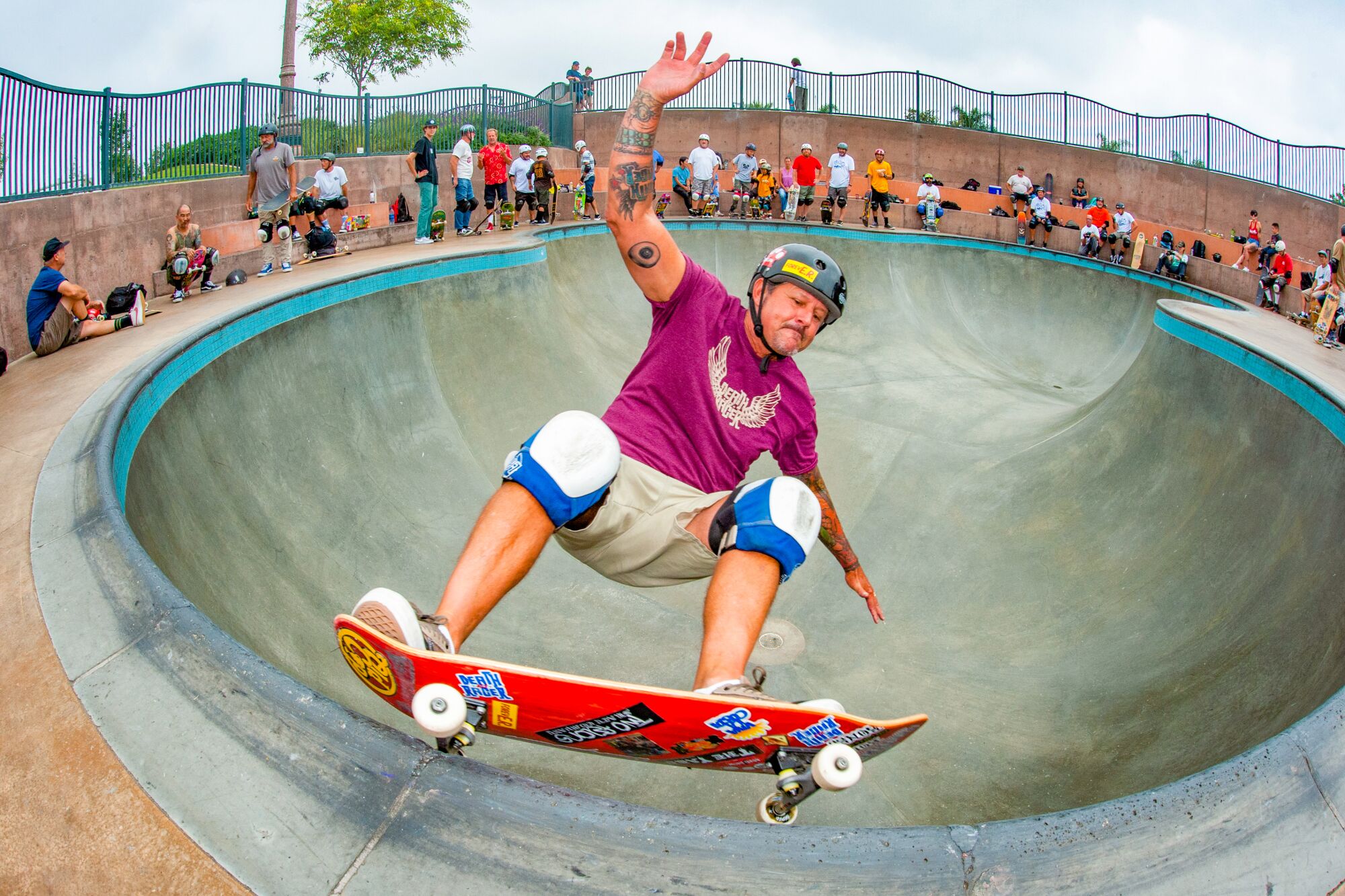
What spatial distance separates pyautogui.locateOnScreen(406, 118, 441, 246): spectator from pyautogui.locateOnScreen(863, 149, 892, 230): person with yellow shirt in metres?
8.99

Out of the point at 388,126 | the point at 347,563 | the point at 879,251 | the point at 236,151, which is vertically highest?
the point at 388,126

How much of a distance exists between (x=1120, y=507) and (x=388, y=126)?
49.3 ft

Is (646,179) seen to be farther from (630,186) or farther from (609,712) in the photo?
(609,712)

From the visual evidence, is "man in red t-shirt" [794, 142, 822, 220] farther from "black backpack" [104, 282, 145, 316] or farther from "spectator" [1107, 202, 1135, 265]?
"black backpack" [104, 282, 145, 316]

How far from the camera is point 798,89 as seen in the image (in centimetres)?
2458

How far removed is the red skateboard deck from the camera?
2438 millimetres

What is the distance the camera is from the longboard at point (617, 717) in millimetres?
2408

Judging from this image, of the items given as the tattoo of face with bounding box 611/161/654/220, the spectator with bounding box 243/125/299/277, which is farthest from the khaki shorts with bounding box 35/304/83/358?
the tattoo of face with bounding box 611/161/654/220

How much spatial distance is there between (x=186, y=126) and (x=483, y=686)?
38.5ft

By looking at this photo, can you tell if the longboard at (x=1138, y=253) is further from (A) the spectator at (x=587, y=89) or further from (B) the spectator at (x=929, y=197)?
(A) the spectator at (x=587, y=89)

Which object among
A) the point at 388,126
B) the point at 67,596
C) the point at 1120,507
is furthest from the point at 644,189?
the point at 388,126

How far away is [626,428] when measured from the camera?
3.55 metres

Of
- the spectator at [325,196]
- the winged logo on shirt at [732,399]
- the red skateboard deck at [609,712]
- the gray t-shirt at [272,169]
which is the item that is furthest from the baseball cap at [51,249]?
the red skateboard deck at [609,712]

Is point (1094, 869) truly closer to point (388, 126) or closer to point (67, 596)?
point (67, 596)
